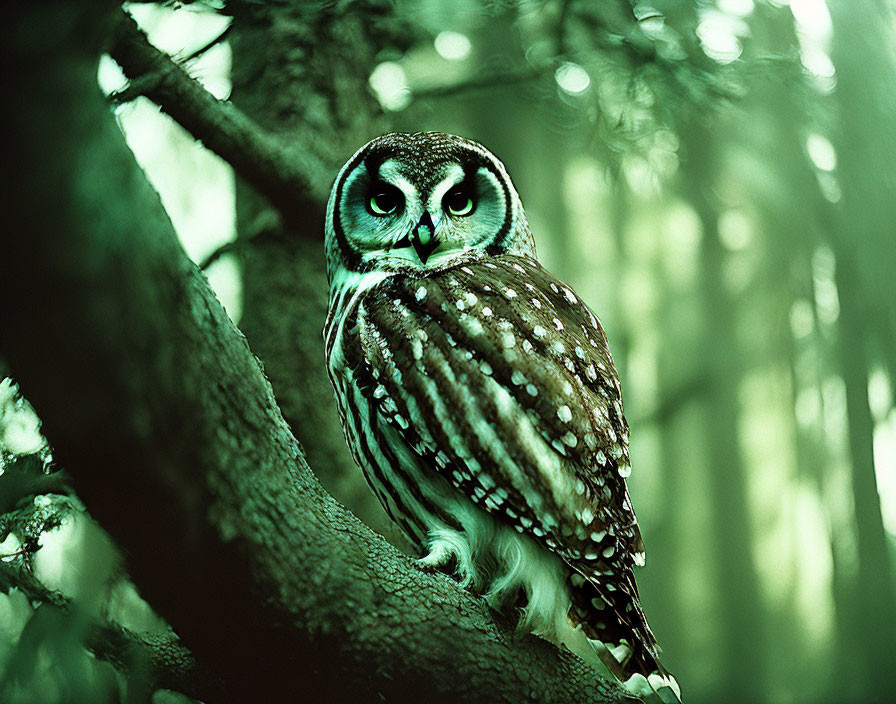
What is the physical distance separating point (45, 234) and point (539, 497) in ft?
1.97

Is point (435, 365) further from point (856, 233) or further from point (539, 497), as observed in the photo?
point (856, 233)

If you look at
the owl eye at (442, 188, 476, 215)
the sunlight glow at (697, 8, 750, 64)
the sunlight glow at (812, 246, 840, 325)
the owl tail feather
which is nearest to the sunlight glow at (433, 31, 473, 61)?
the owl eye at (442, 188, 476, 215)

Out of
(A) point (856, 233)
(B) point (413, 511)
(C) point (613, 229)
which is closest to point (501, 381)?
(B) point (413, 511)

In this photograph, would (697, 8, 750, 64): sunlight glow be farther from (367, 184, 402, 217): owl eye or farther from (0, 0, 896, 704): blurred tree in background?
(367, 184, 402, 217): owl eye

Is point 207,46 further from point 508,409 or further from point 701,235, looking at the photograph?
point 701,235

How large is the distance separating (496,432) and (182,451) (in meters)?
0.39

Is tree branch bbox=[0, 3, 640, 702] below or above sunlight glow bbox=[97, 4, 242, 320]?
below

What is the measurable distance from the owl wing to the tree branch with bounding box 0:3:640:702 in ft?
0.45

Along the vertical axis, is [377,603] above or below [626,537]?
below

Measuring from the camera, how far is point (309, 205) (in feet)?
4.23

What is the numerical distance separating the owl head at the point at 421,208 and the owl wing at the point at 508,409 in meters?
0.11

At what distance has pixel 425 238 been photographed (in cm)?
106

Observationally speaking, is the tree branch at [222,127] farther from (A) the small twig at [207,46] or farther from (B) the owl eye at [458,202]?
(B) the owl eye at [458,202]

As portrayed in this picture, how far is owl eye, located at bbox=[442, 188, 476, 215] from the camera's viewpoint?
3.64 feet
